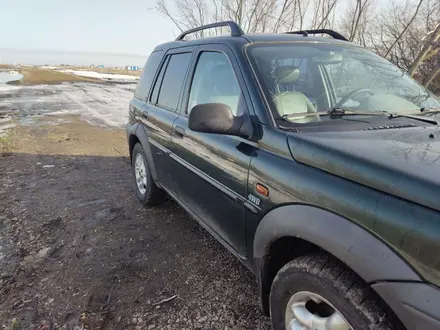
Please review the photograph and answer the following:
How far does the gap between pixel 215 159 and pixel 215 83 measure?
0.68m

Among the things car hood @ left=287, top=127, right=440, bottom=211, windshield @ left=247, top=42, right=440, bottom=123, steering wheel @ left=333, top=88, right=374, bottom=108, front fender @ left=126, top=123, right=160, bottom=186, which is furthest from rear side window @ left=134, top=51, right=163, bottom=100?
car hood @ left=287, top=127, right=440, bottom=211

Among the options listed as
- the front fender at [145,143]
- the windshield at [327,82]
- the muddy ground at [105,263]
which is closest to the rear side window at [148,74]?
the front fender at [145,143]

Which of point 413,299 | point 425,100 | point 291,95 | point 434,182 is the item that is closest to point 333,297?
point 413,299

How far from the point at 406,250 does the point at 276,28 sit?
39.7 ft

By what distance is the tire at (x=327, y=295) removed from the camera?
4.73 feet

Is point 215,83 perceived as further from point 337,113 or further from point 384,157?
point 384,157

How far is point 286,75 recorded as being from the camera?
2.41m

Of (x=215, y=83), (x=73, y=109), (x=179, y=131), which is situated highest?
(x=215, y=83)

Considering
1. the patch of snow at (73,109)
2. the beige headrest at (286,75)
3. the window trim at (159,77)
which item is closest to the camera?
the beige headrest at (286,75)

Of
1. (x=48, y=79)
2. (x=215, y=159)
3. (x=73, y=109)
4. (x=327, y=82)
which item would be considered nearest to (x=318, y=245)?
(x=215, y=159)

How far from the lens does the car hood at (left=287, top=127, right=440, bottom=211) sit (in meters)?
1.33

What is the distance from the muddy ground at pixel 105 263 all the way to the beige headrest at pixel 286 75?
5.43ft

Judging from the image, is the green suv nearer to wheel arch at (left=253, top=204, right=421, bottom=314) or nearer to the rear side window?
wheel arch at (left=253, top=204, right=421, bottom=314)

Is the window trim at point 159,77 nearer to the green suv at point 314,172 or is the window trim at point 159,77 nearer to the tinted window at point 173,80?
the tinted window at point 173,80
